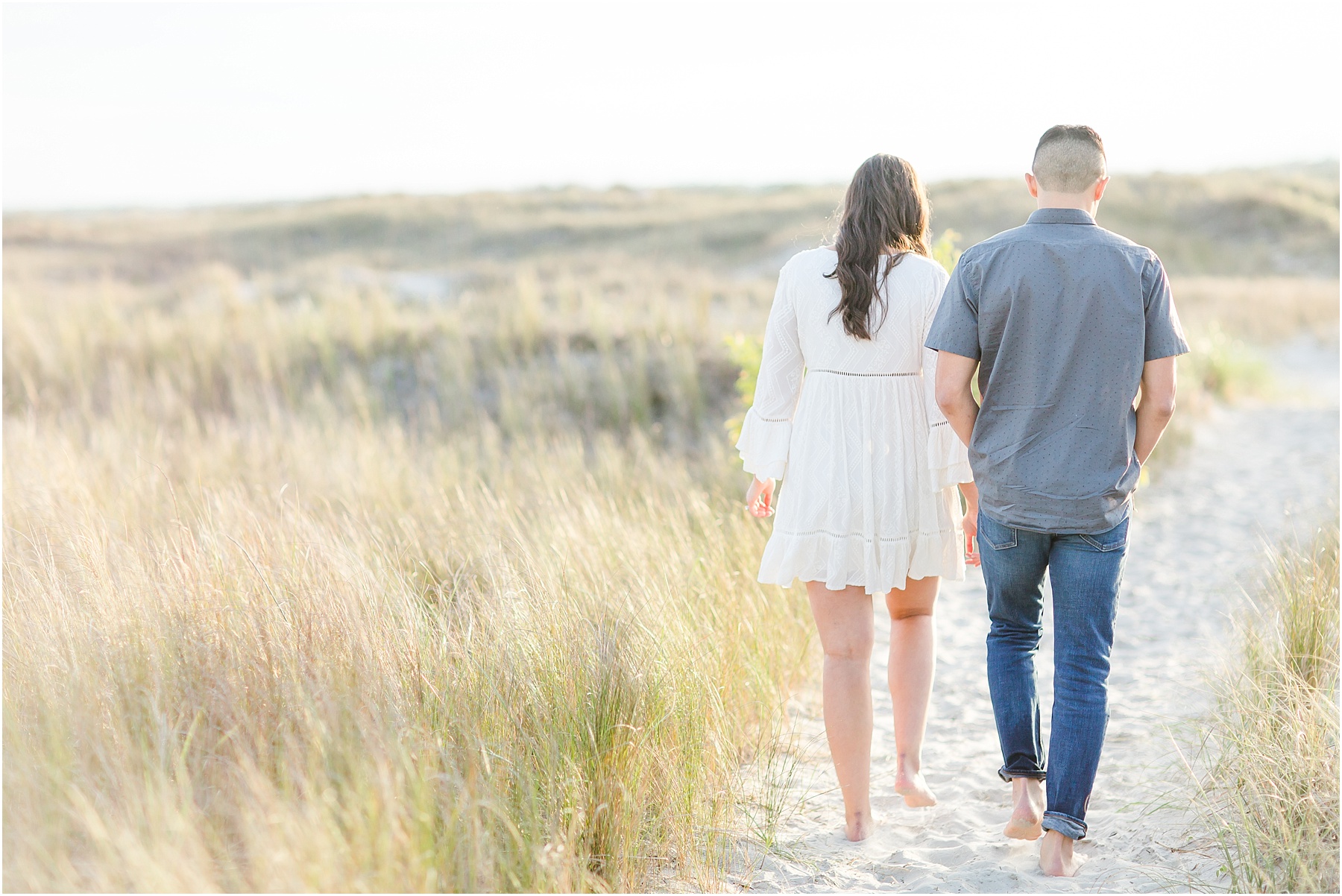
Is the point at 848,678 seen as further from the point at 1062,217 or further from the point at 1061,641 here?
the point at 1062,217

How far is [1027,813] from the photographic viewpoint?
8.90 ft

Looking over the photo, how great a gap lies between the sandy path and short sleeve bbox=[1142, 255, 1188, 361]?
57.3 inches

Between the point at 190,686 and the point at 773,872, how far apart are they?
1.70 metres

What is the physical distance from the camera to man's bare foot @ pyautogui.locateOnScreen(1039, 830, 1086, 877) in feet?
8.44

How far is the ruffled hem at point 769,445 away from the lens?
279 centimetres

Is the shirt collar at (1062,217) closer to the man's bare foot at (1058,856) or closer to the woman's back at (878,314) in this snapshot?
the woman's back at (878,314)

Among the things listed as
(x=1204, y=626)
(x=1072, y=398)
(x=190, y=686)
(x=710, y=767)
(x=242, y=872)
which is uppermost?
(x=1072, y=398)

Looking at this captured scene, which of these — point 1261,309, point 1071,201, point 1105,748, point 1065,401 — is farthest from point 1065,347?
point 1261,309

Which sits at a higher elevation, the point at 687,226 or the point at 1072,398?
the point at 687,226

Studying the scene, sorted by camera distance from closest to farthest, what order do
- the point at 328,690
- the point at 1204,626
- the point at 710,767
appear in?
the point at 328,690
the point at 710,767
the point at 1204,626

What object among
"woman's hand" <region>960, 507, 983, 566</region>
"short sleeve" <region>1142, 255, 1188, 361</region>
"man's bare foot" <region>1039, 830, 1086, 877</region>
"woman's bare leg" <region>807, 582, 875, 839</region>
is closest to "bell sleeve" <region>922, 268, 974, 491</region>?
"woman's hand" <region>960, 507, 983, 566</region>

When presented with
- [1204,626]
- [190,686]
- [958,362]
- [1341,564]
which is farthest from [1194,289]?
[190,686]

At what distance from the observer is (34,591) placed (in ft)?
9.53

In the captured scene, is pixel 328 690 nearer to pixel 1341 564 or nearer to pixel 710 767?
pixel 710 767
